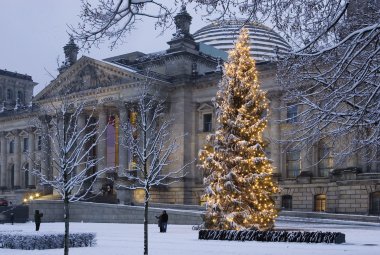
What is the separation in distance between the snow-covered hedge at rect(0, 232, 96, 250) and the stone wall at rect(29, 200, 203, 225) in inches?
846

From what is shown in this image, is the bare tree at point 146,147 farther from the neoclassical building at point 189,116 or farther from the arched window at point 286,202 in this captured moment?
the arched window at point 286,202

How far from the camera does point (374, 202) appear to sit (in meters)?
55.3

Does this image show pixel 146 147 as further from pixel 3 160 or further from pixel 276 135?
pixel 3 160

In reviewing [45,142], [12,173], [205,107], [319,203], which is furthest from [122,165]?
[12,173]

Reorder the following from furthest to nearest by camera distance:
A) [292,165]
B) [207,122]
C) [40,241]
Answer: [207,122] → [292,165] → [40,241]

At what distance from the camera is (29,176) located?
91.9 metres

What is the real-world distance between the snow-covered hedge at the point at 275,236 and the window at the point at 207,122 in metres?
37.4

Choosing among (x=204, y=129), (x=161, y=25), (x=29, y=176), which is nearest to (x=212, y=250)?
(x=161, y=25)

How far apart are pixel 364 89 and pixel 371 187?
38.5m

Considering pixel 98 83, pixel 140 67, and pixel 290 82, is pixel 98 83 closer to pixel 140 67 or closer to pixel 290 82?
pixel 140 67

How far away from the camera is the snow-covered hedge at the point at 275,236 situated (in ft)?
95.8

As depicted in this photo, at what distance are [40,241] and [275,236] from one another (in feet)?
35.0

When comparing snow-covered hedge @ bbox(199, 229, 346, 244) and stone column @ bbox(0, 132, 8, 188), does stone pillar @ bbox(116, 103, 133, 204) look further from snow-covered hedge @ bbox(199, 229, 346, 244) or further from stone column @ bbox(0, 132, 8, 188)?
snow-covered hedge @ bbox(199, 229, 346, 244)

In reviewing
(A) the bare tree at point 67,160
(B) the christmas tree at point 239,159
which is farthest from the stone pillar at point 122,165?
(B) the christmas tree at point 239,159
